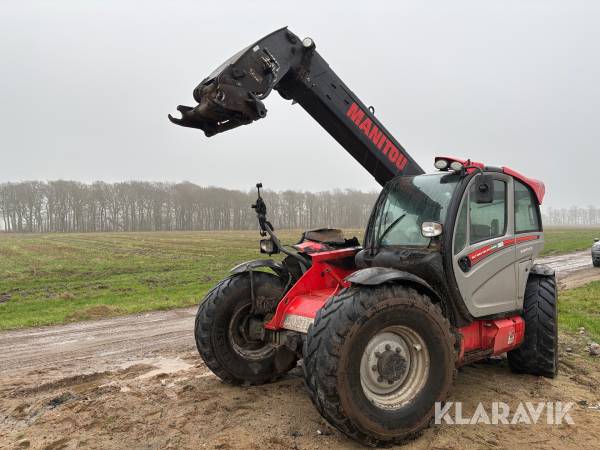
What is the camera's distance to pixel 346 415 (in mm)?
3494

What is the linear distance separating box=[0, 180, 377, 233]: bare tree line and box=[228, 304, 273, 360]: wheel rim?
274 feet

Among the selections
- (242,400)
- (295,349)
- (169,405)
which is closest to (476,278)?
(295,349)

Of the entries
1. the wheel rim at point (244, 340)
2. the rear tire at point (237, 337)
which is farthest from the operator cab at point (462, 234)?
the wheel rim at point (244, 340)

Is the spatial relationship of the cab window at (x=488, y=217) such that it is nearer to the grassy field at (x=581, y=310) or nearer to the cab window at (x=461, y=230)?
the cab window at (x=461, y=230)

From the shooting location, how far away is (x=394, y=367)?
12.8ft

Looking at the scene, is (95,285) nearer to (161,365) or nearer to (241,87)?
(161,365)

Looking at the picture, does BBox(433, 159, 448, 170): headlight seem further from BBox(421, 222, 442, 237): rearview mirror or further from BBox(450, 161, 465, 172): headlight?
BBox(421, 222, 442, 237): rearview mirror

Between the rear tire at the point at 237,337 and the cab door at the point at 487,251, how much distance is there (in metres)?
2.07

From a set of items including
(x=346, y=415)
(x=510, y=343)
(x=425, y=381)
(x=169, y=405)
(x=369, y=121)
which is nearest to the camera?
(x=346, y=415)

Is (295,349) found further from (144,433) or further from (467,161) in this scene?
(467,161)

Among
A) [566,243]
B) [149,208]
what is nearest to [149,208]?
[149,208]

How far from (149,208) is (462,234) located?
3934 inches

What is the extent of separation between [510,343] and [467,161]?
2075mm

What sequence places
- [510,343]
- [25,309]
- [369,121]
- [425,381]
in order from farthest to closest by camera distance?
[25,309] < [369,121] < [510,343] < [425,381]
